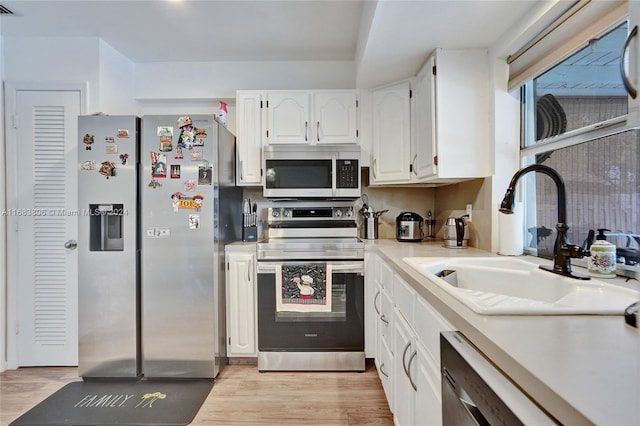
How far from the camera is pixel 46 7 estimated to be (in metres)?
2.05

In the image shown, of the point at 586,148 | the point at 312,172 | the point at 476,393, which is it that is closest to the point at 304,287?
the point at 312,172

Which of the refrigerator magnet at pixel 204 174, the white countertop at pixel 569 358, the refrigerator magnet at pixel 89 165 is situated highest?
the refrigerator magnet at pixel 89 165

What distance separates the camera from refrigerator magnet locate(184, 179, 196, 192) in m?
2.09

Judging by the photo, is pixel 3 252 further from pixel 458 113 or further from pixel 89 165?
pixel 458 113

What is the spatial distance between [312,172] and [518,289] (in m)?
1.59

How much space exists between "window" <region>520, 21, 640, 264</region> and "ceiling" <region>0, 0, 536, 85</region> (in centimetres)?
40

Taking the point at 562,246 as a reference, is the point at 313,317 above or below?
below

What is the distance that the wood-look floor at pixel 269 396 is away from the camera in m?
1.73

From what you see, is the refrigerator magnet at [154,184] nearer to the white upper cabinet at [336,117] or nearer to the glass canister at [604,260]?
the white upper cabinet at [336,117]

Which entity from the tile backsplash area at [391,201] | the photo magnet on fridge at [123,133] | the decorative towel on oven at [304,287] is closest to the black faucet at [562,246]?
the decorative towel on oven at [304,287]

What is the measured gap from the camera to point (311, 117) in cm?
248

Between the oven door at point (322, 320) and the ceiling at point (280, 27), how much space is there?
1.47 m

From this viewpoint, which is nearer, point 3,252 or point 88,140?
point 88,140

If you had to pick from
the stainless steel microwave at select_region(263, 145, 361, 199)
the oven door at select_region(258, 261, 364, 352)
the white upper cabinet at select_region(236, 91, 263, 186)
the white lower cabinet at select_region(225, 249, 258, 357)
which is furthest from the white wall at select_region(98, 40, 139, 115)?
the oven door at select_region(258, 261, 364, 352)
